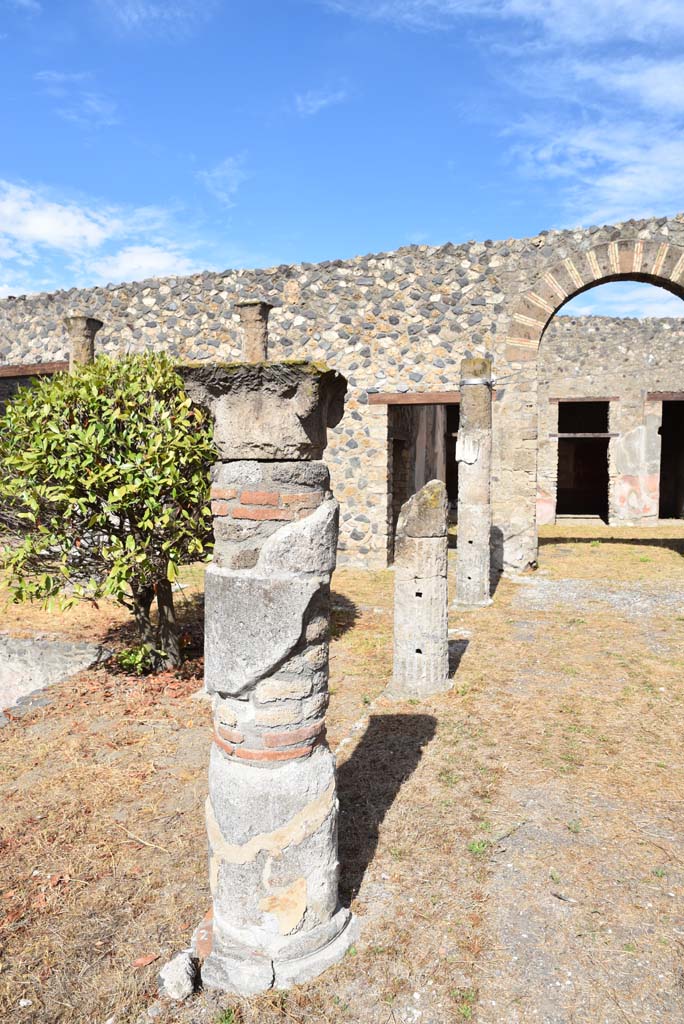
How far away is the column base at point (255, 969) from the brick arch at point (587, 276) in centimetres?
879

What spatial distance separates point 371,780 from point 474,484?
511 centimetres

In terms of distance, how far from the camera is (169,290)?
11617 millimetres

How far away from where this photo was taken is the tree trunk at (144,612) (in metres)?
5.82

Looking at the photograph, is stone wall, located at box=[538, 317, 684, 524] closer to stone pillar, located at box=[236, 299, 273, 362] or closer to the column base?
stone pillar, located at box=[236, 299, 273, 362]

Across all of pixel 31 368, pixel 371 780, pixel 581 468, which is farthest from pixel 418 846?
pixel 581 468

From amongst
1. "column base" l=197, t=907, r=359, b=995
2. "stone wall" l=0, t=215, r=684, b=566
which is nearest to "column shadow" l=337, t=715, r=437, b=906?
"column base" l=197, t=907, r=359, b=995

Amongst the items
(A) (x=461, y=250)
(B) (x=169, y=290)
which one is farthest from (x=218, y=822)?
(B) (x=169, y=290)

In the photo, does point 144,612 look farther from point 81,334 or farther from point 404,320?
point 404,320

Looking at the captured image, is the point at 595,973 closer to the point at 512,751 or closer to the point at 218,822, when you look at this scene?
the point at 218,822

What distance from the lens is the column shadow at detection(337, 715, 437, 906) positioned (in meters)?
3.30

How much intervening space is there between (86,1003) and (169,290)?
10882 mm

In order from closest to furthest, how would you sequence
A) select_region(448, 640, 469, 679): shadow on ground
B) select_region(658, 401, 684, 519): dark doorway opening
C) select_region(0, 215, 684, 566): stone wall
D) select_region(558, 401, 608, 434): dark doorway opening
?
1. select_region(448, 640, 469, 679): shadow on ground
2. select_region(0, 215, 684, 566): stone wall
3. select_region(658, 401, 684, 519): dark doorway opening
4. select_region(558, 401, 608, 434): dark doorway opening

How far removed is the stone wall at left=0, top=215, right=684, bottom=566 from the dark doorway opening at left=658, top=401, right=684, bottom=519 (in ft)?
36.9

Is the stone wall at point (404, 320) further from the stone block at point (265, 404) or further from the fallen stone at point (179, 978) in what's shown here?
the fallen stone at point (179, 978)
